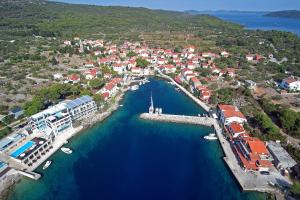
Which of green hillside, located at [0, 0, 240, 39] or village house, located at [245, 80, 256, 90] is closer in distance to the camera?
village house, located at [245, 80, 256, 90]

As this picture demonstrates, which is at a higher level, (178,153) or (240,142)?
(240,142)

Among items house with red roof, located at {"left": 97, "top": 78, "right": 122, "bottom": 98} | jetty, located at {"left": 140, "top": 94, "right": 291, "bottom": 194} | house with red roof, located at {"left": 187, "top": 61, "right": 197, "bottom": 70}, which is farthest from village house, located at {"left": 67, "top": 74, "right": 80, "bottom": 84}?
house with red roof, located at {"left": 187, "top": 61, "right": 197, "bottom": 70}

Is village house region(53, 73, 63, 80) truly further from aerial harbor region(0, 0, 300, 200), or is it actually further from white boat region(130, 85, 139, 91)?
white boat region(130, 85, 139, 91)

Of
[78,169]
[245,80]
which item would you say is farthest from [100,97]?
[245,80]

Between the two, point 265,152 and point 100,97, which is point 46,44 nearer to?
point 100,97

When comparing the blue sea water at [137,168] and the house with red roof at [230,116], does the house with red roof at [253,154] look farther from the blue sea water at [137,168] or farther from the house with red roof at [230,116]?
the house with red roof at [230,116]
